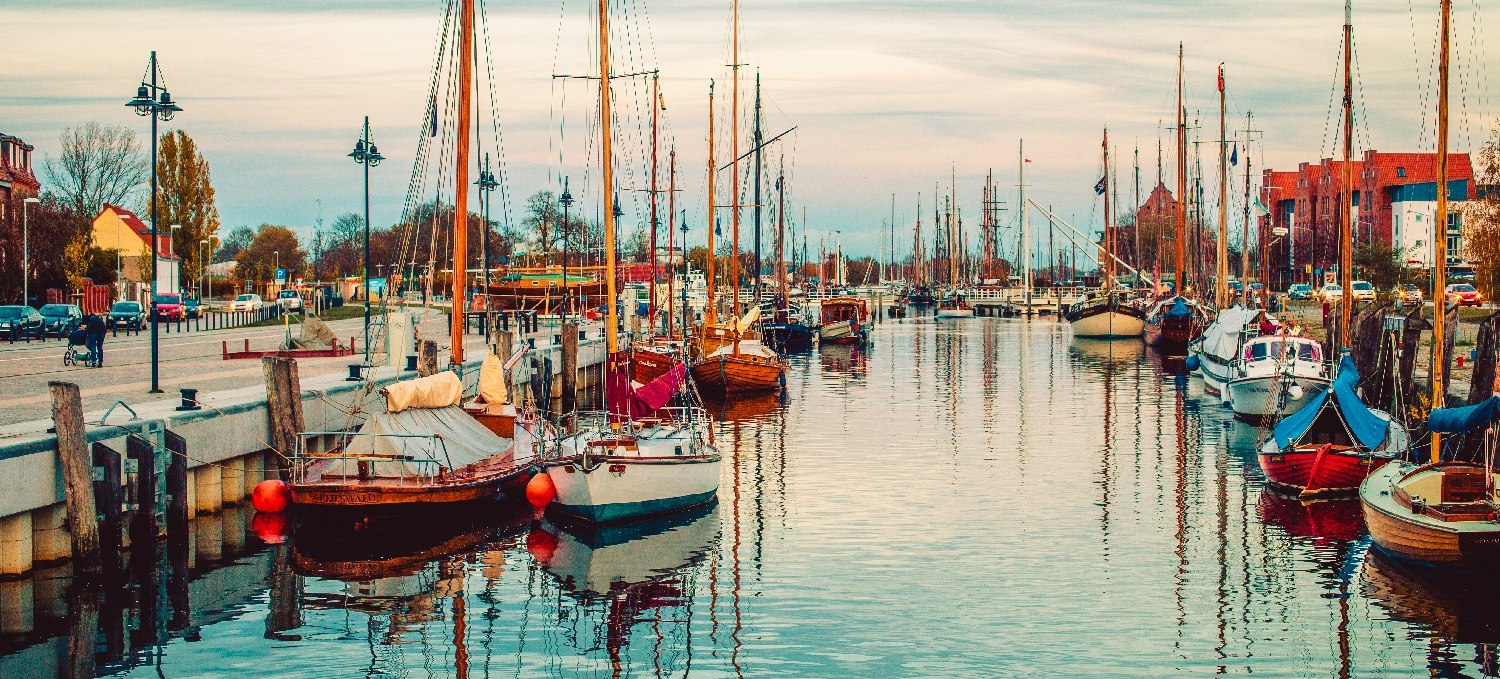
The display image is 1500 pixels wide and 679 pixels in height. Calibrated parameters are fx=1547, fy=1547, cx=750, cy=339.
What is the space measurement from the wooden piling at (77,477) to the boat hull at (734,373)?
110 feet

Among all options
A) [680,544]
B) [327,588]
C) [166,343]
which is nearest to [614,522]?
[680,544]

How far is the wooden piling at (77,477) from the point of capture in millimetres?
23203

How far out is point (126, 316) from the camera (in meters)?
73.9

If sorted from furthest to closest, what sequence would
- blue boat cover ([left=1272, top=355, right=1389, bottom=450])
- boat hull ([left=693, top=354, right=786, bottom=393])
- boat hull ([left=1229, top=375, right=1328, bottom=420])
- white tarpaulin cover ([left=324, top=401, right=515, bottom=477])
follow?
boat hull ([left=693, top=354, right=786, bottom=393]) < boat hull ([left=1229, top=375, right=1328, bottom=420]) < blue boat cover ([left=1272, top=355, right=1389, bottom=450]) < white tarpaulin cover ([left=324, top=401, right=515, bottom=477])

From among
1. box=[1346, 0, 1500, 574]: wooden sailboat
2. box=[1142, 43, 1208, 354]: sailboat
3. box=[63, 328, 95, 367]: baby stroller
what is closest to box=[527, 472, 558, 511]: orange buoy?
box=[1346, 0, 1500, 574]: wooden sailboat

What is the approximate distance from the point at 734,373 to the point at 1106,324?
4796cm

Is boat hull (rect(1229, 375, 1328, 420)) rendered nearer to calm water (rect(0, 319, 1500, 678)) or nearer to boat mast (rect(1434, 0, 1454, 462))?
calm water (rect(0, 319, 1500, 678))

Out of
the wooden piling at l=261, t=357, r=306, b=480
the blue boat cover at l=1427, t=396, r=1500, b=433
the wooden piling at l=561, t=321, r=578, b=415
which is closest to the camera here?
the blue boat cover at l=1427, t=396, r=1500, b=433

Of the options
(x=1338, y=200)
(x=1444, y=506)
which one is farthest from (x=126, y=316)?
(x=1338, y=200)

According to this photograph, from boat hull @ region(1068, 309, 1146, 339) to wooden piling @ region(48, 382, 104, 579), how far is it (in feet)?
266

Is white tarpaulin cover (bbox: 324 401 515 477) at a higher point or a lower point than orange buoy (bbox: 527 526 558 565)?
higher

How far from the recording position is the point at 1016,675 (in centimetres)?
1964

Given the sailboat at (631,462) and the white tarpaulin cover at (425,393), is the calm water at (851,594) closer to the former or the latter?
the sailboat at (631,462)

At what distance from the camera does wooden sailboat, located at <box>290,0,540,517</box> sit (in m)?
27.1
